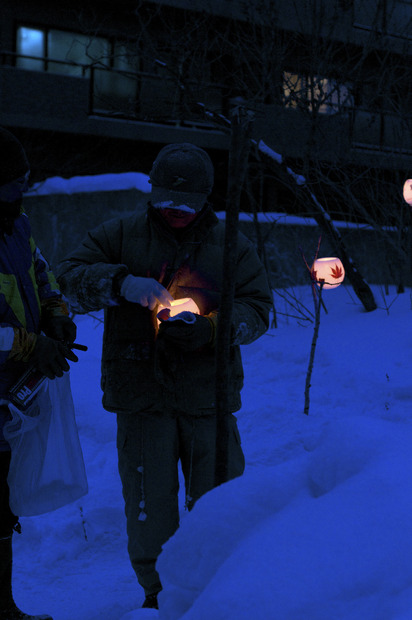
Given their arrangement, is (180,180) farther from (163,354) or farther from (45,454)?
(45,454)

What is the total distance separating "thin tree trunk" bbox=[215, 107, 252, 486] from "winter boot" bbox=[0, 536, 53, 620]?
1.45 m

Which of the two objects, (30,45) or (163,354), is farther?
(30,45)

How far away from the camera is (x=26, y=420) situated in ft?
8.21

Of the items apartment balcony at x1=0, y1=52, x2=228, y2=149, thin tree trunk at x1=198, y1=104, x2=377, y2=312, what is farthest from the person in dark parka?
apartment balcony at x1=0, y1=52, x2=228, y2=149

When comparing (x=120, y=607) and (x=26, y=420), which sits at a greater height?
(x=26, y=420)

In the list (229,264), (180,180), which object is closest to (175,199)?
(180,180)

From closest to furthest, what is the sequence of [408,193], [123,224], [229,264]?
1. [229,264]
2. [123,224]
3. [408,193]

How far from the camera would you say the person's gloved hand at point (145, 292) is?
2377 mm

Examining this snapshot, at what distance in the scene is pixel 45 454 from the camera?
2568 mm

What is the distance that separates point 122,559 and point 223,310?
2.74 meters

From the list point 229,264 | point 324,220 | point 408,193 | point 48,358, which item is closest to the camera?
point 229,264

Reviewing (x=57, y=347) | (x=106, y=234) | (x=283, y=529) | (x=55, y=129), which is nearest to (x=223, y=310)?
(x=283, y=529)

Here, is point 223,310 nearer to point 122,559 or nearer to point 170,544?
point 170,544

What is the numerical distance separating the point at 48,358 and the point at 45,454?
1.35ft
